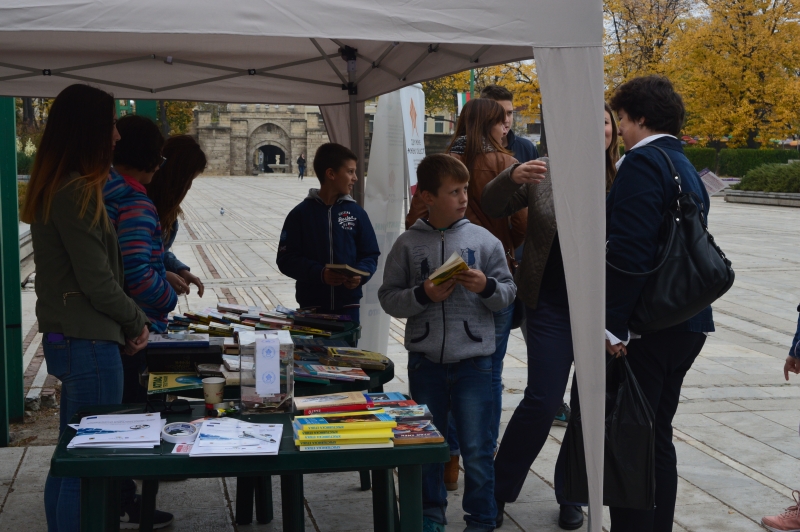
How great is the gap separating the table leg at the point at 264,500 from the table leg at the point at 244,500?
3cm

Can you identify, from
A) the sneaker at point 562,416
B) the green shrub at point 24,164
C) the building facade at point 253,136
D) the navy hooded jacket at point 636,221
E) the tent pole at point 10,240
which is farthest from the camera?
the building facade at point 253,136

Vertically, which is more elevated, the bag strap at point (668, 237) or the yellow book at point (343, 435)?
the bag strap at point (668, 237)

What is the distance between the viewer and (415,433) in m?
2.66

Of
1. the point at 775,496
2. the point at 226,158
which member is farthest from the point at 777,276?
the point at 226,158

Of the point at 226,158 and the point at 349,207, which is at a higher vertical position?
the point at 226,158

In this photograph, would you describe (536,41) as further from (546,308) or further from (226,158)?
(226,158)

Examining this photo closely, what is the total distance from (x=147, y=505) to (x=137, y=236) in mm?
1090

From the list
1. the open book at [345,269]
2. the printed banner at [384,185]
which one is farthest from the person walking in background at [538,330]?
the printed banner at [384,185]

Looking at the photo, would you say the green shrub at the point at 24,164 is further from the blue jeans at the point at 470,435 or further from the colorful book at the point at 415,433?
the colorful book at the point at 415,433

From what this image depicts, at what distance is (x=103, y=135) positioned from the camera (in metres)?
3.16

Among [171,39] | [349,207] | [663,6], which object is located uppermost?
[663,6]

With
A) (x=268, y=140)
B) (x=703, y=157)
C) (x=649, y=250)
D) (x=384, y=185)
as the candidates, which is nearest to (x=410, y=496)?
(x=649, y=250)

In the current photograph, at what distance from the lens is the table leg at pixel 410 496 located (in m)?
2.62

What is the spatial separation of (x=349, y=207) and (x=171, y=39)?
5.46 ft
